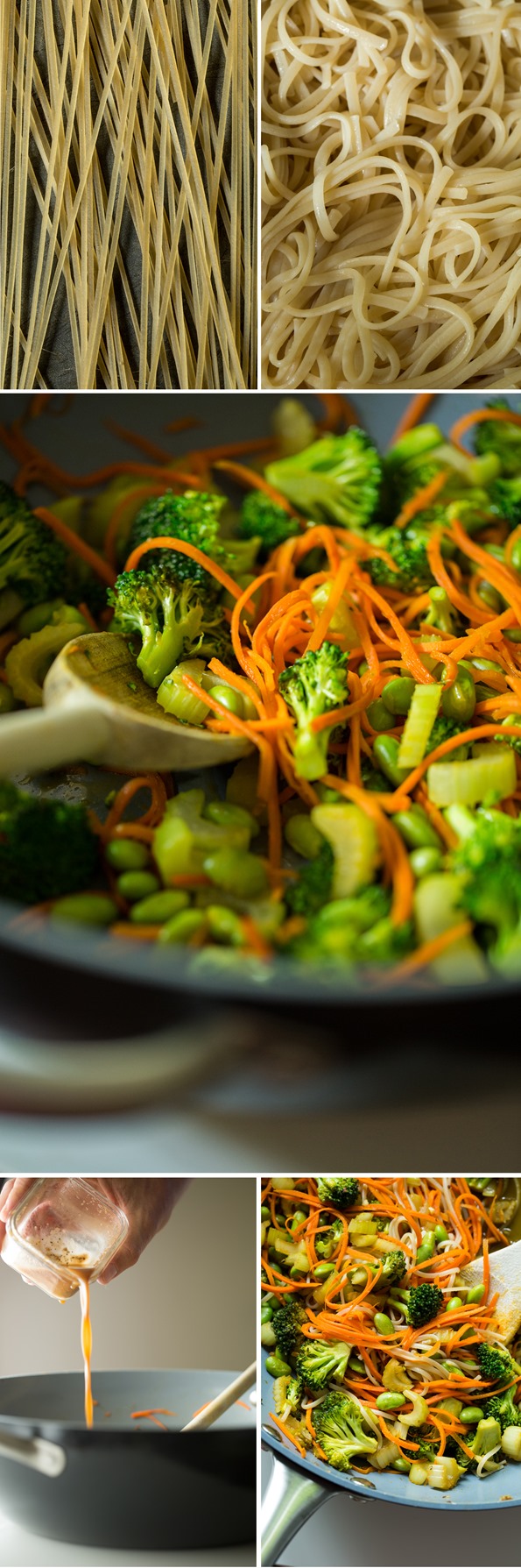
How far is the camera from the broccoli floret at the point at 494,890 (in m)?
1.25

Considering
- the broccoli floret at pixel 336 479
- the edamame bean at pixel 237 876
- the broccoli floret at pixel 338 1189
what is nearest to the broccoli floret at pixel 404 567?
the broccoli floret at pixel 336 479

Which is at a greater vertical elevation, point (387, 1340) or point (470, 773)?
point (470, 773)

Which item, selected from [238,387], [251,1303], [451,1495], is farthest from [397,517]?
[451,1495]

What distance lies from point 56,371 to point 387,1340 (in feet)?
4.55

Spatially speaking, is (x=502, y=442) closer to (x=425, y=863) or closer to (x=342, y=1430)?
(x=425, y=863)

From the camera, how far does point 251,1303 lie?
1456mm

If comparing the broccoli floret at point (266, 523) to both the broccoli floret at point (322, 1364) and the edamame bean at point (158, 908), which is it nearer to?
the edamame bean at point (158, 908)

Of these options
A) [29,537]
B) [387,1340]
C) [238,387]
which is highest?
[238,387]

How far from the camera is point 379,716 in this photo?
145 centimetres

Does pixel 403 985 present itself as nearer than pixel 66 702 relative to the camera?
Yes

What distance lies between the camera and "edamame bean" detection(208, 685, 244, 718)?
1421 millimetres

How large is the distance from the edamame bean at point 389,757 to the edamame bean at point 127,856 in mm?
316

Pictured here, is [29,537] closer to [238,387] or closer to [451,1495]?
[238,387]

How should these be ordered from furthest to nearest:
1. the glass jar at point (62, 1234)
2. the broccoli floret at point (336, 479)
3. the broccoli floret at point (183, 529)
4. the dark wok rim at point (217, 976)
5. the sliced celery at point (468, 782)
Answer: the broccoli floret at point (336, 479)
the broccoli floret at point (183, 529)
the glass jar at point (62, 1234)
the sliced celery at point (468, 782)
the dark wok rim at point (217, 976)
